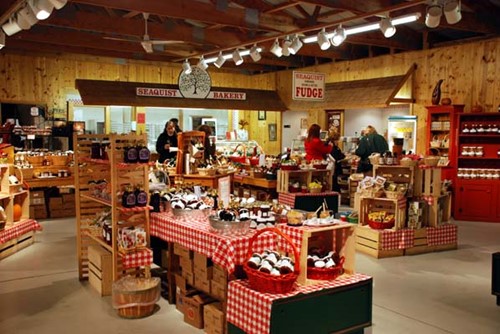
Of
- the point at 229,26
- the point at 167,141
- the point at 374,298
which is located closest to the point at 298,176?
the point at 167,141

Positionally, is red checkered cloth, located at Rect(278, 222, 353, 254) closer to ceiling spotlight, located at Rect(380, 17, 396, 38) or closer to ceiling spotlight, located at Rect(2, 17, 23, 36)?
ceiling spotlight, located at Rect(380, 17, 396, 38)

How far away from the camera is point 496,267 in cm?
486

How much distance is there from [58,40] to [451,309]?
902cm

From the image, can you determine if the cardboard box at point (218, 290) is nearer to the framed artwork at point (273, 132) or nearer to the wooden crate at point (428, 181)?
the wooden crate at point (428, 181)

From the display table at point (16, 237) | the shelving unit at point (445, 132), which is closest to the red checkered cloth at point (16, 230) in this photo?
the display table at point (16, 237)

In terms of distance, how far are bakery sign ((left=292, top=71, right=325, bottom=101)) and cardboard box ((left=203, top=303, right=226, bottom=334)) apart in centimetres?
587

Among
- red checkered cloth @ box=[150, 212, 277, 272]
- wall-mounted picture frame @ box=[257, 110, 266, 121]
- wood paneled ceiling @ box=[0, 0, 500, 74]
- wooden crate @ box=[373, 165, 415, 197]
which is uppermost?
wood paneled ceiling @ box=[0, 0, 500, 74]

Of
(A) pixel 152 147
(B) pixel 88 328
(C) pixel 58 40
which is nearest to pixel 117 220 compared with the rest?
(B) pixel 88 328

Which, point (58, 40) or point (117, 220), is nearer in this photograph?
point (117, 220)

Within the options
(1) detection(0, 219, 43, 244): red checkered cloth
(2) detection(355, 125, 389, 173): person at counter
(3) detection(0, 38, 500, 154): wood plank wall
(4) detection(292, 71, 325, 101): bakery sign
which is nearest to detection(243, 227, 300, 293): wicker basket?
(1) detection(0, 219, 43, 244): red checkered cloth

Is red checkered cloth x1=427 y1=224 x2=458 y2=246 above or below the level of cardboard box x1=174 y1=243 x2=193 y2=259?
below

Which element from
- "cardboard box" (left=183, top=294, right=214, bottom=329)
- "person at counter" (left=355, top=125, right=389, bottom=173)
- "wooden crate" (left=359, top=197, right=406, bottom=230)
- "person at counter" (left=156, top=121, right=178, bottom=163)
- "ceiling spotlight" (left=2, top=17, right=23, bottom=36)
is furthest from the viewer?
"person at counter" (left=355, top=125, right=389, bottom=173)

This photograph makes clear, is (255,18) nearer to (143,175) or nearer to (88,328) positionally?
(143,175)

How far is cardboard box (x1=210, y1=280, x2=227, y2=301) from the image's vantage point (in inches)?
163
